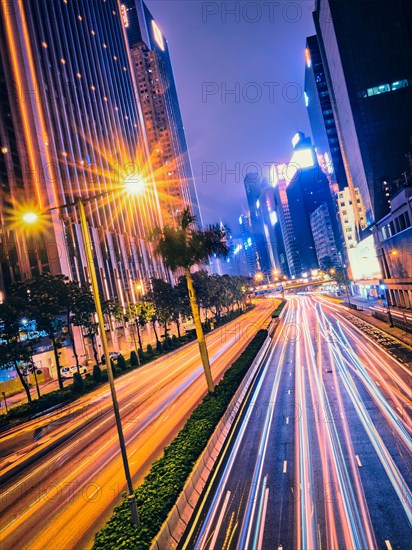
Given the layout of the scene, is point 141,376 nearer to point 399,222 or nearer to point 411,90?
point 399,222

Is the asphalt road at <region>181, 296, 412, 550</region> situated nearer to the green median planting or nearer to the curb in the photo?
the curb

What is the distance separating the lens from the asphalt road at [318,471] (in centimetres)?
1080

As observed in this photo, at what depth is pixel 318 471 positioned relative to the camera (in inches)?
562

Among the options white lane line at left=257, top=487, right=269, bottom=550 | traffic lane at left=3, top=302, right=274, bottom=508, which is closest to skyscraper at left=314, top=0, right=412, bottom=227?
traffic lane at left=3, top=302, right=274, bottom=508

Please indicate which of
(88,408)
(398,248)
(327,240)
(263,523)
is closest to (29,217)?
(263,523)

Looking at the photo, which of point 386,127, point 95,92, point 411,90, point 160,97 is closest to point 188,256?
point 95,92

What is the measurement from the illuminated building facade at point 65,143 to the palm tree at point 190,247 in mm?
16738

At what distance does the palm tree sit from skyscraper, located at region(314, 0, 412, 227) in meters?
90.3

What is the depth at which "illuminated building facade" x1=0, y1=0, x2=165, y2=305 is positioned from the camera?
201ft

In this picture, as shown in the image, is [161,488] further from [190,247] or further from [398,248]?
[398,248]

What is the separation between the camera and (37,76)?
66125 millimetres

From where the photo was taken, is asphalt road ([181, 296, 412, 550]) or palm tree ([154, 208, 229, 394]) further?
palm tree ([154, 208, 229, 394])

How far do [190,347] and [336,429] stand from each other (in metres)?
40.4

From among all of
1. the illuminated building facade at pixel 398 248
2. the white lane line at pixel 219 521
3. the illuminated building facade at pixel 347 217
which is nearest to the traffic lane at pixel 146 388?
the white lane line at pixel 219 521
